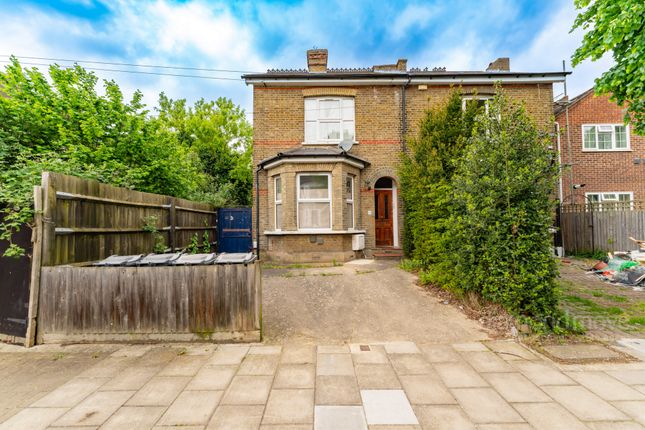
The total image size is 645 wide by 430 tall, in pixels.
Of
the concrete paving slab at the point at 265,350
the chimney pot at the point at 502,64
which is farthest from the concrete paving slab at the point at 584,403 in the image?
the chimney pot at the point at 502,64

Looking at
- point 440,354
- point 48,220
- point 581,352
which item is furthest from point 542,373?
point 48,220

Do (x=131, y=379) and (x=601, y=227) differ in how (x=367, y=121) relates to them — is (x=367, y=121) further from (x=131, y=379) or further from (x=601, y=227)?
(x=131, y=379)

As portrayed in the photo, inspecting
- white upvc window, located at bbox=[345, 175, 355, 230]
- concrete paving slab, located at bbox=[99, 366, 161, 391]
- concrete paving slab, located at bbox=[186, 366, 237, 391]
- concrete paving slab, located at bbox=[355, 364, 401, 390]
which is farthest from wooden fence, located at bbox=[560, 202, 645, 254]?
concrete paving slab, located at bbox=[99, 366, 161, 391]

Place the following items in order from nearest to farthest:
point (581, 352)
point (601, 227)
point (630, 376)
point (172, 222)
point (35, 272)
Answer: point (630, 376) → point (581, 352) → point (35, 272) → point (172, 222) → point (601, 227)

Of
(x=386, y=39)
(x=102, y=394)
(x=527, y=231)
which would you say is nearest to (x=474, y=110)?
(x=527, y=231)

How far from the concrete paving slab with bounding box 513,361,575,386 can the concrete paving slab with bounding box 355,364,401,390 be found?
4.93ft

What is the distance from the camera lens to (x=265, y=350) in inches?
157

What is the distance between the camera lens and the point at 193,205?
32.2ft

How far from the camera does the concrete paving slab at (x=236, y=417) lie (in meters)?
2.45

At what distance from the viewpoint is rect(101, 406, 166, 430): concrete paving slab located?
8.05 feet

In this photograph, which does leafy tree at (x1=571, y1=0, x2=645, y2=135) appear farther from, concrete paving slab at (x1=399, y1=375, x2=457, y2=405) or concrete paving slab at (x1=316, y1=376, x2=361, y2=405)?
concrete paving slab at (x1=316, y1=376, x2=361, y2=405)

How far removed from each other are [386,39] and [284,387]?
55.0 ft

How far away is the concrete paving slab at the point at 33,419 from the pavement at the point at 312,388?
1 cm

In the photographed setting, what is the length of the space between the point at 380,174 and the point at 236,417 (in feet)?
31.6
